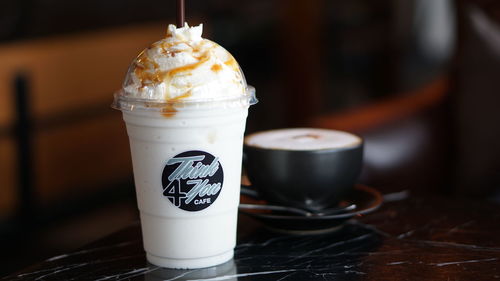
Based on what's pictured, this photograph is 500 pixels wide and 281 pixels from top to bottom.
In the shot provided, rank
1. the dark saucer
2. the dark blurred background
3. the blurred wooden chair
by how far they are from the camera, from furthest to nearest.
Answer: the blurred wooden chair → the dark blurred background → the dark saucer

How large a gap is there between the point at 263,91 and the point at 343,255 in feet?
9.51

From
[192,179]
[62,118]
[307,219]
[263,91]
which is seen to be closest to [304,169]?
[307,219]

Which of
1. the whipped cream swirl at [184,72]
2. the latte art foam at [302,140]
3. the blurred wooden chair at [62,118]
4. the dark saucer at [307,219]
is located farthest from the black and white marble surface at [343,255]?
the blurred wooden chair at [62,118]

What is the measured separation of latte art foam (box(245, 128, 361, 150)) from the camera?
1.11m

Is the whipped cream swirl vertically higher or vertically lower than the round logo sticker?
higher

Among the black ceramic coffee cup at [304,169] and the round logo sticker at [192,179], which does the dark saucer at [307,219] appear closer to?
the black ceramic coffee cup at [304,169]

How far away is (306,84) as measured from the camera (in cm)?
325

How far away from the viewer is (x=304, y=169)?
108cm

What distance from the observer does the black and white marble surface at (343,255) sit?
953 millimetres

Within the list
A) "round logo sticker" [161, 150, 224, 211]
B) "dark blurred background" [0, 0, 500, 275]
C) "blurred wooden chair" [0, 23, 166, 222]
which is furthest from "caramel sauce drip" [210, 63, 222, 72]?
"blurred wooden chair" [0, 23, 166, 222]

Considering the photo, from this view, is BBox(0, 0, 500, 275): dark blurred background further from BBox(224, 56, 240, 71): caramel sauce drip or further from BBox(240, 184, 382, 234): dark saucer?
BBox(224, 56, 240, 71): caramel sauce drip

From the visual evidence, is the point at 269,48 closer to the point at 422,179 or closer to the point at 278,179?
the point at 422,179

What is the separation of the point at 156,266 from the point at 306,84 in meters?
2.33

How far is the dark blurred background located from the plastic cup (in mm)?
616
